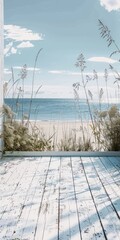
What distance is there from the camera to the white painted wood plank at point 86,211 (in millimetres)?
2080

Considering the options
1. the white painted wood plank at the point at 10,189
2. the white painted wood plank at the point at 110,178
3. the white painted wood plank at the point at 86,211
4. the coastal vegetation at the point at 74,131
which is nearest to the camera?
the white painted wood plank at the point at 86,211

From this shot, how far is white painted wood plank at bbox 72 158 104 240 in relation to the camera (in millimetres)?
2080

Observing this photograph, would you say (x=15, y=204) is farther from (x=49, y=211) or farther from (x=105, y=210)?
(x=105, y=210)

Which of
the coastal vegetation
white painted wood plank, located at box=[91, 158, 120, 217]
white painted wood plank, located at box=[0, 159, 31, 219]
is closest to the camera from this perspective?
white painted wood plank, located at box=[0, 159, 31, 219]

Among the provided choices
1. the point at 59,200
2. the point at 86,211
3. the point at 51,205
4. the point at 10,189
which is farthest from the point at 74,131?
the point at 86,211

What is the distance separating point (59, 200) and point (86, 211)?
0.96 feet

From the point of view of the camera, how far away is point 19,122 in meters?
4.80

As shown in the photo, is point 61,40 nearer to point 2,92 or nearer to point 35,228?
point 2,92

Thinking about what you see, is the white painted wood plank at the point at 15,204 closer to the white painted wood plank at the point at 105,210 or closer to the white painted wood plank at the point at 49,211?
A: the white painted wood plank at the point at 49,211

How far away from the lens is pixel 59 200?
2.69 meters

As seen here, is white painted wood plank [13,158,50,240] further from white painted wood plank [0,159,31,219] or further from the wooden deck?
white painted wood plank [0,159,31,219]

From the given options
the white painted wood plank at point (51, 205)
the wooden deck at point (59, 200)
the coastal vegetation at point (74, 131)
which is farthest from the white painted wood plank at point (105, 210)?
the coastal vegetation at point (74, 131)

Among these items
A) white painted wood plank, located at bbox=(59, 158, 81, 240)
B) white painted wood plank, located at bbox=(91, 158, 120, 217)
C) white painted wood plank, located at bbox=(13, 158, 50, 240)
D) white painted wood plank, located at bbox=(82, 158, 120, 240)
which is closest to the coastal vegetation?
white painted wood plank, located at bbox=(91, 158, 120, 217)

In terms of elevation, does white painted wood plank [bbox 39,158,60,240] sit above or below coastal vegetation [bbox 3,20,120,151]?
below
